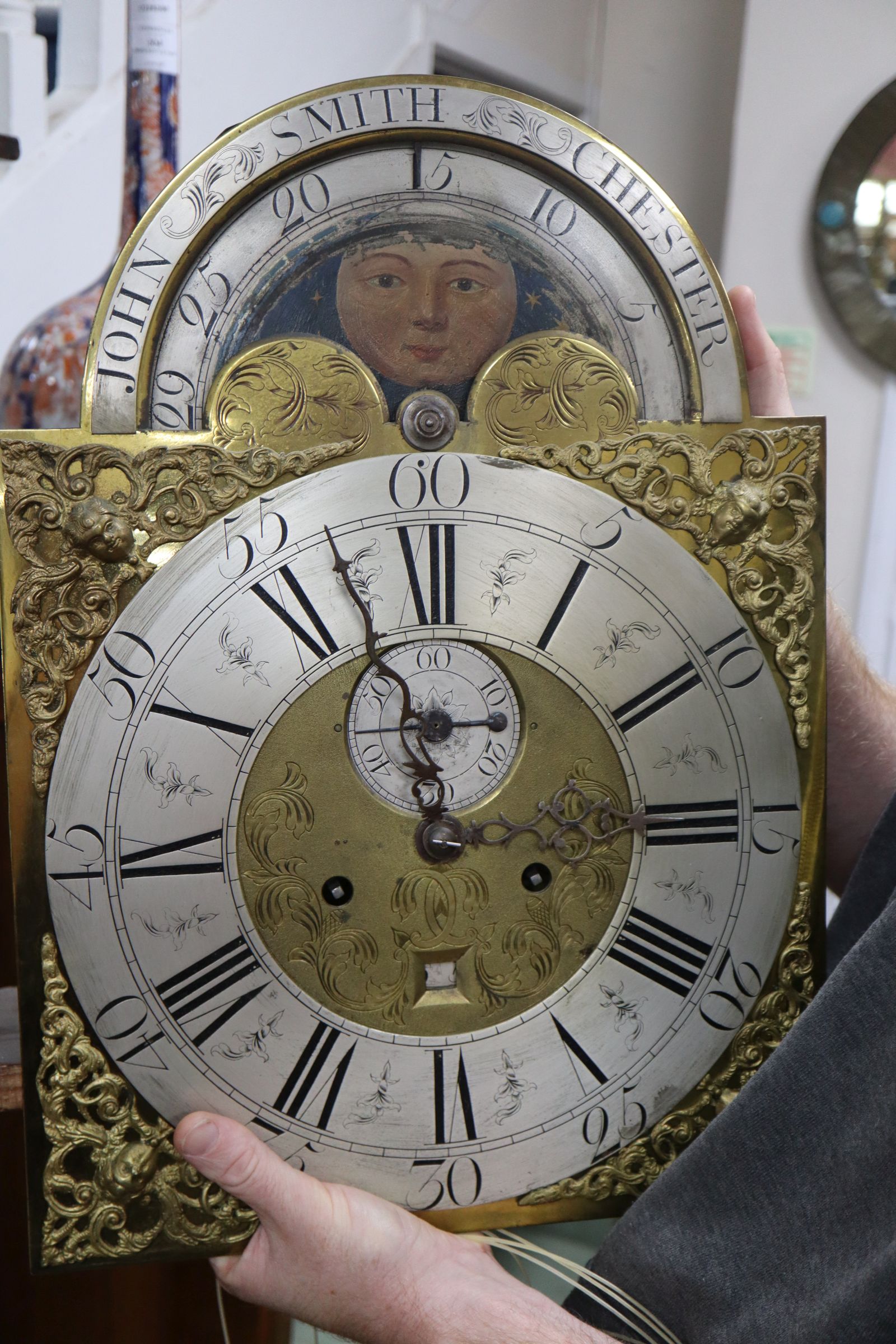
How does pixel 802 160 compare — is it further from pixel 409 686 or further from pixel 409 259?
pixel 409 686

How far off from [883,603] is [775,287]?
82cm

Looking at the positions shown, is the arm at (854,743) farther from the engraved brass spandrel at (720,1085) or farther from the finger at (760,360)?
the engraved brass spandrel at (720,1085)

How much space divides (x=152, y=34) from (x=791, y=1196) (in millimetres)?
1158

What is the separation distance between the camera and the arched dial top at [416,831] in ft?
2.74

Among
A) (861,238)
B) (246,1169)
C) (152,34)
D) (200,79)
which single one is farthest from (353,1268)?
(861,238)

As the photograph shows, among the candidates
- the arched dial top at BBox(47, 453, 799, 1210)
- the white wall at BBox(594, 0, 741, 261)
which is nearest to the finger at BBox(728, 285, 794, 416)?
the arched dial top at BBox(47, 453, 799, 1210)

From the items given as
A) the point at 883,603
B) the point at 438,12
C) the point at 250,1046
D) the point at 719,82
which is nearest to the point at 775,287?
the point at 719,82

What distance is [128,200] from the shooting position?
3.77ft

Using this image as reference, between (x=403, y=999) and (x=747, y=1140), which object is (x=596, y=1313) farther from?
(x=403, y=999)

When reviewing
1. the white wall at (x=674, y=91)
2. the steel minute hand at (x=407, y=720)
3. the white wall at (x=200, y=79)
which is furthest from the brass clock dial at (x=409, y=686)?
the white wall at (x=674, y=91)

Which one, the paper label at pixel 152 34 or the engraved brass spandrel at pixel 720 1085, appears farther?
the paper label at pixel 152 34

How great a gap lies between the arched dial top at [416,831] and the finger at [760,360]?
0.26 meters

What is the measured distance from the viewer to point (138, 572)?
832 mm

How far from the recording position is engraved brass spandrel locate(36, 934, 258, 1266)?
2.71ft
